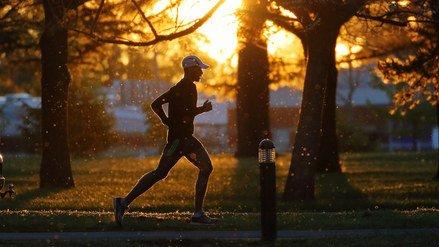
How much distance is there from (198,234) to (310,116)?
770 centimetres

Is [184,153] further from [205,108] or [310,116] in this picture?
[310,116]

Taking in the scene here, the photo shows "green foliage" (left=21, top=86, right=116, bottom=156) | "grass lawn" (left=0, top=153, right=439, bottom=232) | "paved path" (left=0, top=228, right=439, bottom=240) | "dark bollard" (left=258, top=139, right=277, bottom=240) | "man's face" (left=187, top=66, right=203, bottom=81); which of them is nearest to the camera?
"dark bollard" (left=258, top=139, right=277, bottom=240)

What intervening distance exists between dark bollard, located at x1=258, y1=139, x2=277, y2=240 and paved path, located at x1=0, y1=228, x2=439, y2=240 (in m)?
0.67

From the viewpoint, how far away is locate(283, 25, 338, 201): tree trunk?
65.8 feet

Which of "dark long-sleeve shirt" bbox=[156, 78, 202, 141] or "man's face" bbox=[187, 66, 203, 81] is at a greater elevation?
"man's face" bbox=[187, 66, 203, 81]

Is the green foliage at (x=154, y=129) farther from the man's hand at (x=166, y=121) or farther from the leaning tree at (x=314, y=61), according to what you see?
the man's hand at (x=166, y=121)

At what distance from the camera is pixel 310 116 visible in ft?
66.6

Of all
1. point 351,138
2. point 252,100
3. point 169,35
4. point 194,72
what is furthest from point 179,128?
point 351,138

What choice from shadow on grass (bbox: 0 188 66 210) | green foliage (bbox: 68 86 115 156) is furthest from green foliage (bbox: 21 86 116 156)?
shadow on grass (bbox: 0 188 66 210)

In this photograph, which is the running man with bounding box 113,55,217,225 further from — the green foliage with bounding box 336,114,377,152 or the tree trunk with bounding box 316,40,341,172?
the green foliage with bounding box 336,114,377,152

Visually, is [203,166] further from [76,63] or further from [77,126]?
[77,126]

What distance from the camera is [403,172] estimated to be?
107 ft

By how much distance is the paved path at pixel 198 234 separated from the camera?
42.0 feet

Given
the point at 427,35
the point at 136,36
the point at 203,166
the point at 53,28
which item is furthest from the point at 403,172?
the point at 203,166
